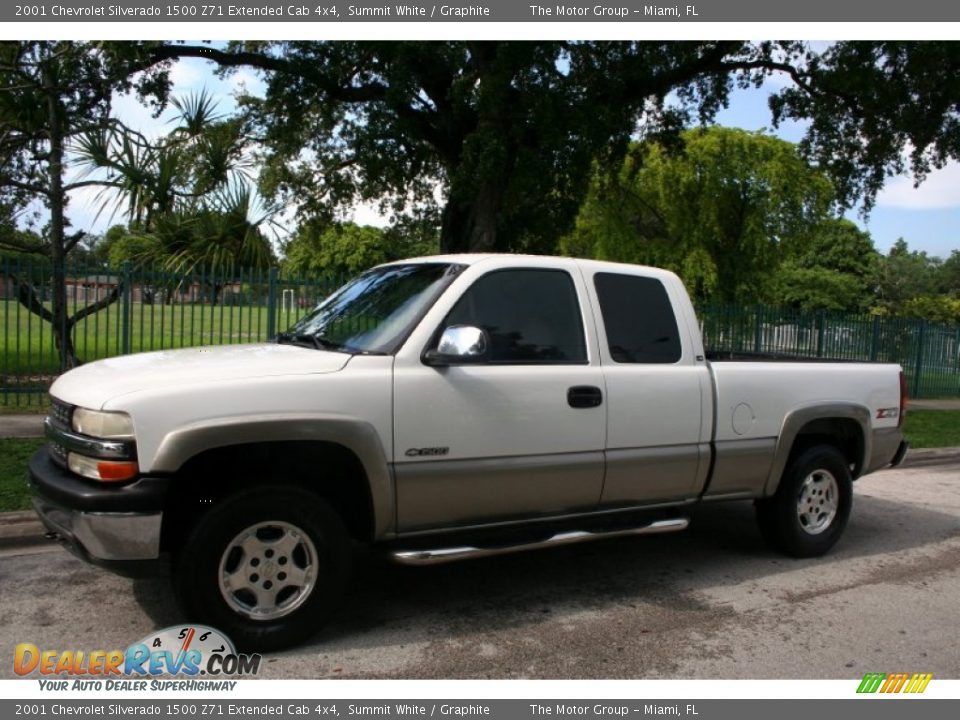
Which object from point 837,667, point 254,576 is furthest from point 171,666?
point 837,667

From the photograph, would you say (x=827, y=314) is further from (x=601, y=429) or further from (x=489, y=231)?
(x=601, y=429)

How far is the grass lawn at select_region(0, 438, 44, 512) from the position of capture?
6.25 meters

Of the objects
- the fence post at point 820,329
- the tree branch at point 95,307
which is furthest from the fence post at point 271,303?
the fence post at point 820,329

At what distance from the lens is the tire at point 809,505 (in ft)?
18.9

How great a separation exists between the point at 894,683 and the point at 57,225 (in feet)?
37.3

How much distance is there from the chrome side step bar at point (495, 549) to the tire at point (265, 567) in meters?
0.32

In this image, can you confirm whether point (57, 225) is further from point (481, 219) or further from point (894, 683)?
point (894, 683)

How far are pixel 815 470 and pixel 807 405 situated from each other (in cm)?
55

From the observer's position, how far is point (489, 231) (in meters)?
13.8

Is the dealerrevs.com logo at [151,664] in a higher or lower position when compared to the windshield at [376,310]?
lower

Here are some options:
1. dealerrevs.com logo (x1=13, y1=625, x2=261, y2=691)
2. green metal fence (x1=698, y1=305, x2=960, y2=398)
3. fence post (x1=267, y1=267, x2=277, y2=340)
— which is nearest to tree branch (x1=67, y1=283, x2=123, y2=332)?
fence post (x1=267, y1=267, x2=277, y2=340)

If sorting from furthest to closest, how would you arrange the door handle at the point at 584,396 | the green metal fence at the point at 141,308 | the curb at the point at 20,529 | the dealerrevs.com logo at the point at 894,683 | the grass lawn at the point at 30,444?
the green metal fence at the point at 141,308
the grass lawn at the point at 30,444
the curb at the point at 20,529
the door handle at the point at 584,396
the dealerrevs.com logo at the point at 894,683

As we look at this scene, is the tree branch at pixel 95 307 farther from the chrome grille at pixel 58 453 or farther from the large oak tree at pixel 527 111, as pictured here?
the chrome grille at pixel 58 453

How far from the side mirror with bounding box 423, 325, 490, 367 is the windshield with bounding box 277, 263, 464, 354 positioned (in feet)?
0.68
